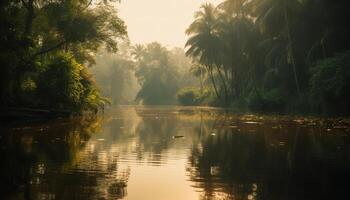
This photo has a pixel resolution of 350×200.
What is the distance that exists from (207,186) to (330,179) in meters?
2.83

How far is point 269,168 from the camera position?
11.0 m

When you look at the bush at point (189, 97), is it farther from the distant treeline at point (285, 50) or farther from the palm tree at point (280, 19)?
the palm tree at point (280, 19)

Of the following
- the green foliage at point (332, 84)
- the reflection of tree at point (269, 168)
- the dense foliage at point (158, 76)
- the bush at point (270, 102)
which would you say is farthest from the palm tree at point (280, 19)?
the dense foliage at point (158, 76)

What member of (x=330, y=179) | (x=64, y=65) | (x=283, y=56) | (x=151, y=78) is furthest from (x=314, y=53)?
(x=151, y=78)

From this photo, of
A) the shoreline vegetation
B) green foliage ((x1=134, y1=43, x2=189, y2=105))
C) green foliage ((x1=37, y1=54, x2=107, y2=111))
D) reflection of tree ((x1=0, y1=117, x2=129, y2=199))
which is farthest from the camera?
green foliage ((x1=134, y1=43, x2=189, y2=105))

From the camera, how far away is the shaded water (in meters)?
8.30

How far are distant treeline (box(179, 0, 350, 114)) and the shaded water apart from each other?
2070 centimetres

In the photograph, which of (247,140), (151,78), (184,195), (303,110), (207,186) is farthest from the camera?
(151,78)

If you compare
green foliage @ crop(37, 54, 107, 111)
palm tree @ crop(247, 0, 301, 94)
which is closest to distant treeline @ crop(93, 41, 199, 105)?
palm tree @ crop(247, 0, 301, 94)

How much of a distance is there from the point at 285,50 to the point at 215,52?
68.1 ft

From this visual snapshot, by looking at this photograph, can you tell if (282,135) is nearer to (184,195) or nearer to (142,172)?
(142,172)

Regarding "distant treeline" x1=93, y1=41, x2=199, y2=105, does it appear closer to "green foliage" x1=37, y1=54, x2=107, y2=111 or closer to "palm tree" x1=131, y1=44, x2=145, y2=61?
"palm tree" x1=131, y1=44, x2=145, y2=61

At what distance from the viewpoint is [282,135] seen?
19.5 meters

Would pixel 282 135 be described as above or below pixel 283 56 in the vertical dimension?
below
